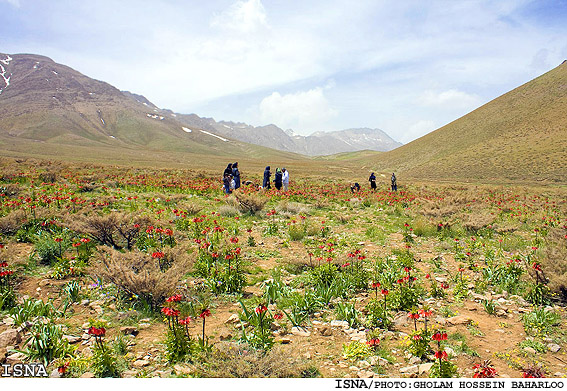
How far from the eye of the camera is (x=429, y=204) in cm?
1520

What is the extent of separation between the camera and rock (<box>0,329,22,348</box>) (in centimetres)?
386

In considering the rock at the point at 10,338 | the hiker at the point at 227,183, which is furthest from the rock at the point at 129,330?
the hiker at the point at 227,183

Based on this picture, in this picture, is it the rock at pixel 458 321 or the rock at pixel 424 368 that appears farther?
the rock at pixel 458 321

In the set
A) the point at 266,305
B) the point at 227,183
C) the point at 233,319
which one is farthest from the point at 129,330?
the point at 227,183

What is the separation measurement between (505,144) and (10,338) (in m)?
87.2

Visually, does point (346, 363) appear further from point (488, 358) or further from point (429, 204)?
point (429, 204)

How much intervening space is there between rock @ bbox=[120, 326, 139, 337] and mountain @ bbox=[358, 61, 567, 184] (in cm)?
5596

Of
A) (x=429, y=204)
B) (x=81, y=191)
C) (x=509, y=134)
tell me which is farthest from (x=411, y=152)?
(x=81, y=191)

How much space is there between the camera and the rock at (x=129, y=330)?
4.37 metres

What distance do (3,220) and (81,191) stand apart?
881 centimetres

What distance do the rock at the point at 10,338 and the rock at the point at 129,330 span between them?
1.21 meters

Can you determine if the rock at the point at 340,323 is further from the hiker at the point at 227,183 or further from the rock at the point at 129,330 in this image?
the hiker at the point at 227,183

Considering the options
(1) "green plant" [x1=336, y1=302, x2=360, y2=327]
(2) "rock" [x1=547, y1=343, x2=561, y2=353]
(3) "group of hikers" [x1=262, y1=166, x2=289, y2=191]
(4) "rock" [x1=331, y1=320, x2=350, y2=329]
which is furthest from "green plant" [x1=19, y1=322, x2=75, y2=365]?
(3) "group of hikers" [x1=262, y1=166, x2=289, y2=191]

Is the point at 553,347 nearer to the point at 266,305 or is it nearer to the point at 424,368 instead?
the point at 424,368
